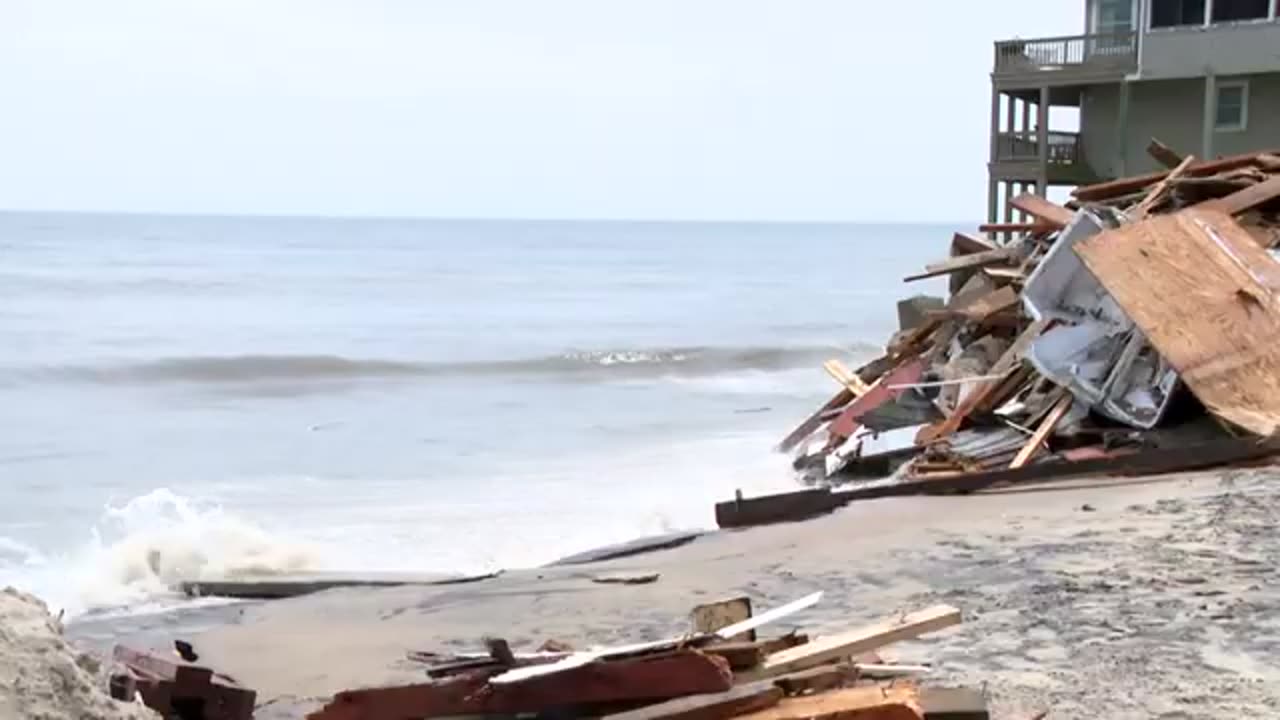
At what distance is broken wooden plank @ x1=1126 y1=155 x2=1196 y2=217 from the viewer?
1354cm

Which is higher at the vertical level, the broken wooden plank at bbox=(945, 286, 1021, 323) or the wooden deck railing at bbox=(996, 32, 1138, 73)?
the wooden deck railing at bbox=(996, 32, 1138, 73)

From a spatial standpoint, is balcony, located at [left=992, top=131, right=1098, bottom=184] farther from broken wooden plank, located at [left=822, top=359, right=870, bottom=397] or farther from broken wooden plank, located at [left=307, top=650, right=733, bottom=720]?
broken wooden plank, located at [left=307, top=650, right=733, bottom=720]

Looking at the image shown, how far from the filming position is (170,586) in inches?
418

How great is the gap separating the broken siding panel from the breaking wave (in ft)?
65.8

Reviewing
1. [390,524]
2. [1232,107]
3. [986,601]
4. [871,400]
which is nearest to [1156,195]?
[871,400]

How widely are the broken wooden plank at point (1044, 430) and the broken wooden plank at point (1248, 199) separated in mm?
2774

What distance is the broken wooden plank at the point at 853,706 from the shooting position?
4578 millimetres

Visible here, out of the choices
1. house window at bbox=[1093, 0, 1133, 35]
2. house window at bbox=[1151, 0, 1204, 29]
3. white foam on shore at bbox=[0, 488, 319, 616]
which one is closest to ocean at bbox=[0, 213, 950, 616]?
white foam on shore at bbox=[0, 488, 319, 616]

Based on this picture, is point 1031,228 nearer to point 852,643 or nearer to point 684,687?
point 852,643

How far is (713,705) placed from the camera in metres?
4.71

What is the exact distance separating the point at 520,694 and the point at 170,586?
21.2 ft

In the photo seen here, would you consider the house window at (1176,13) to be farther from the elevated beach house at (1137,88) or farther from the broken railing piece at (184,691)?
the broken railing piece at (184,691)

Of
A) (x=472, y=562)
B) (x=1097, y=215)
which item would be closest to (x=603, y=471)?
(x=472, y=562)

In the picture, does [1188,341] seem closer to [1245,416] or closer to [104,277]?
[1245,416]
